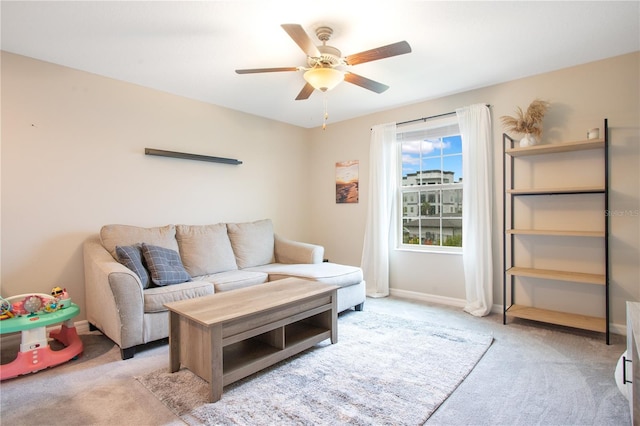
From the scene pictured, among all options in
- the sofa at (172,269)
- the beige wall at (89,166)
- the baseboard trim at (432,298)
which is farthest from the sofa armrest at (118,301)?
the baseboard trim at (432,298)

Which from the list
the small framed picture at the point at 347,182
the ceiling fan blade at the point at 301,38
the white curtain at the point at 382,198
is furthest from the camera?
the small framed picture at the point at 347,182

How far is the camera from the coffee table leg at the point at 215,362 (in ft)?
6.00

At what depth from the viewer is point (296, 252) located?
4043mm

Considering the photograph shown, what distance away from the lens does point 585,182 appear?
296 centimetres

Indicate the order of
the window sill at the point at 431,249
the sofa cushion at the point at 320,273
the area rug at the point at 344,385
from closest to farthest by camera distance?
the area rug at the point at 344,385 → the sofa cushion at the point at 320,273 → the window sill at the point at 431,249

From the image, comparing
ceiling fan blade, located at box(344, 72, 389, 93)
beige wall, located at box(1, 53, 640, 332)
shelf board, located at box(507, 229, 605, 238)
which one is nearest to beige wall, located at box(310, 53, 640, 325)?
beige wall, located at box(1, 53, 640, 332)

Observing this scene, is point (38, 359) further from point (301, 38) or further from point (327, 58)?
point (327, 58)

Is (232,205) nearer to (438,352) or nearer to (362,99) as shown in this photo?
(362,99)

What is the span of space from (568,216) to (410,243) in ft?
5.61

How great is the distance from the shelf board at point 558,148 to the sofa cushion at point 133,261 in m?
3.50

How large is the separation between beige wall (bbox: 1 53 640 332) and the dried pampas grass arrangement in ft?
0.60

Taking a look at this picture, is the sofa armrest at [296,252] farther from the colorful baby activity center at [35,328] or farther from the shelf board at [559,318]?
the colorful baby activity center at [35,328]

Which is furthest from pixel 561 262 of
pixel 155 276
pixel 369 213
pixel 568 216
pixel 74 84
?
pixel 74 84

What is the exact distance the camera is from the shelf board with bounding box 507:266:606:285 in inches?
107
